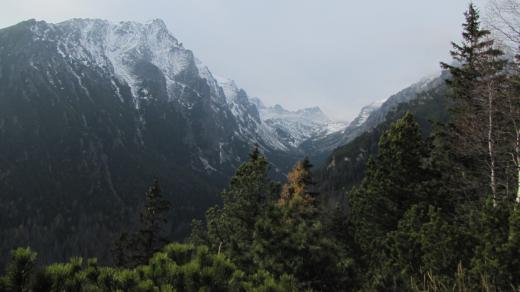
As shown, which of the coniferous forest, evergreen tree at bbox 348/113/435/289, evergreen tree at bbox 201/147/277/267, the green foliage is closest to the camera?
the green foliage

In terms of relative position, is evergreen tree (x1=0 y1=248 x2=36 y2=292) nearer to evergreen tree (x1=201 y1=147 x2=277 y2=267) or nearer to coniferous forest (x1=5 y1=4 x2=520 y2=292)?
coniferous forest (x1=5 y1=4 x2=520 y2=292)

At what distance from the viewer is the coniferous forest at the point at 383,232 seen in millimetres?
4594

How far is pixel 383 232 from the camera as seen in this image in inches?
969

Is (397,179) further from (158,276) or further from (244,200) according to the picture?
(158,276)

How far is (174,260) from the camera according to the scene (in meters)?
5.31

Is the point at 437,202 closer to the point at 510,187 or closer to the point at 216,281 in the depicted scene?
the point at 510,187

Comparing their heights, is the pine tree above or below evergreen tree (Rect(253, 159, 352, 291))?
above

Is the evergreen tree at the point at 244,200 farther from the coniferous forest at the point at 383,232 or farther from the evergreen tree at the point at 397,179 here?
the evergreen tree at the point at 397,179

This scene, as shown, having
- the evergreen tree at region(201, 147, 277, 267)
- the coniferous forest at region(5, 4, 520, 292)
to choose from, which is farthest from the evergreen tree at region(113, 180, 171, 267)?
the evergreen tree at region(201, 147, 277, 267)

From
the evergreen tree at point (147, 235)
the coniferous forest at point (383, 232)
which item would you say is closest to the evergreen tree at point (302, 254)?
the coniferous forest at point (383, 232)

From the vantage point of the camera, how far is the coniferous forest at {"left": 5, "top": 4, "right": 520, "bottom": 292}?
4594mm

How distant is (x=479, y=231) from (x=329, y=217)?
29.6 metres

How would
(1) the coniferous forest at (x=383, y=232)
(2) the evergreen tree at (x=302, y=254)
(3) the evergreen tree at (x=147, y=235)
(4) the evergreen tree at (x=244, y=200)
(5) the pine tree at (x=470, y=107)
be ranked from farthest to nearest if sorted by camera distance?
1. (3) the evergreen tree at (x=147, y=235)
2. (4) the evergreen tree at (x=244, y=200)
3. (5) the pine tree at (x=470, y=107)
4. (2) the evergreen tree at (x=302, y=254)
5. (1) the coniferous forest at (x=383, y=232)

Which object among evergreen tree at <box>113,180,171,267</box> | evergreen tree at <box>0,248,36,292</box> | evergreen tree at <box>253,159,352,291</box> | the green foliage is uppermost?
evergreen tree at <box>0,248,36,292</box>
